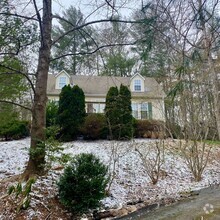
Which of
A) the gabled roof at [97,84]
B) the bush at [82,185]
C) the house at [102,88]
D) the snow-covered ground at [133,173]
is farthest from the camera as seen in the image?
the gabled roof at [97,84]

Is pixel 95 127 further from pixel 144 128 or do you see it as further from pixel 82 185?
pixel 82 185

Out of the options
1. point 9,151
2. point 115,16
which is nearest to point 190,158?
point 115,16

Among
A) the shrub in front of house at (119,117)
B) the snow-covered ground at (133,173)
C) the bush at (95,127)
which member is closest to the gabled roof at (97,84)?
the shrub in front of house at (119,117)

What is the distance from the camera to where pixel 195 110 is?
7.82 m

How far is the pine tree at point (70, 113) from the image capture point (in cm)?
1106

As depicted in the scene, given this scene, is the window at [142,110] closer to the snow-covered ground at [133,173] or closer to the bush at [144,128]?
the bush at [144,128]

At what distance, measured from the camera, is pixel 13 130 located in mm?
11602

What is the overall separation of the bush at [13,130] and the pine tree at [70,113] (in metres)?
2.32

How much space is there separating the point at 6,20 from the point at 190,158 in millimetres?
6747

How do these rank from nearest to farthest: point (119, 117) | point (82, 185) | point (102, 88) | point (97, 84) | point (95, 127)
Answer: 1. point (82, 185)
2. point (119, 117)
3. point (95, 127)
4. point (102, 88)
5. point (97, 84)

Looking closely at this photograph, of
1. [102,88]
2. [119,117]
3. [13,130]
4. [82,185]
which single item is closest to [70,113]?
[119,117]

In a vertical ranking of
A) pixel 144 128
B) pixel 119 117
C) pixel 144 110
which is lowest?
pixel 144 128

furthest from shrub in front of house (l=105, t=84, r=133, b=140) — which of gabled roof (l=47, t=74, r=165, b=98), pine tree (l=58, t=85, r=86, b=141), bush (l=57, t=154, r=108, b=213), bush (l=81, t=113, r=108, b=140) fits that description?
gabled roof (l=47, t=74, r=165, b=98)

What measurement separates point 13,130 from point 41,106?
6970 millimetres
